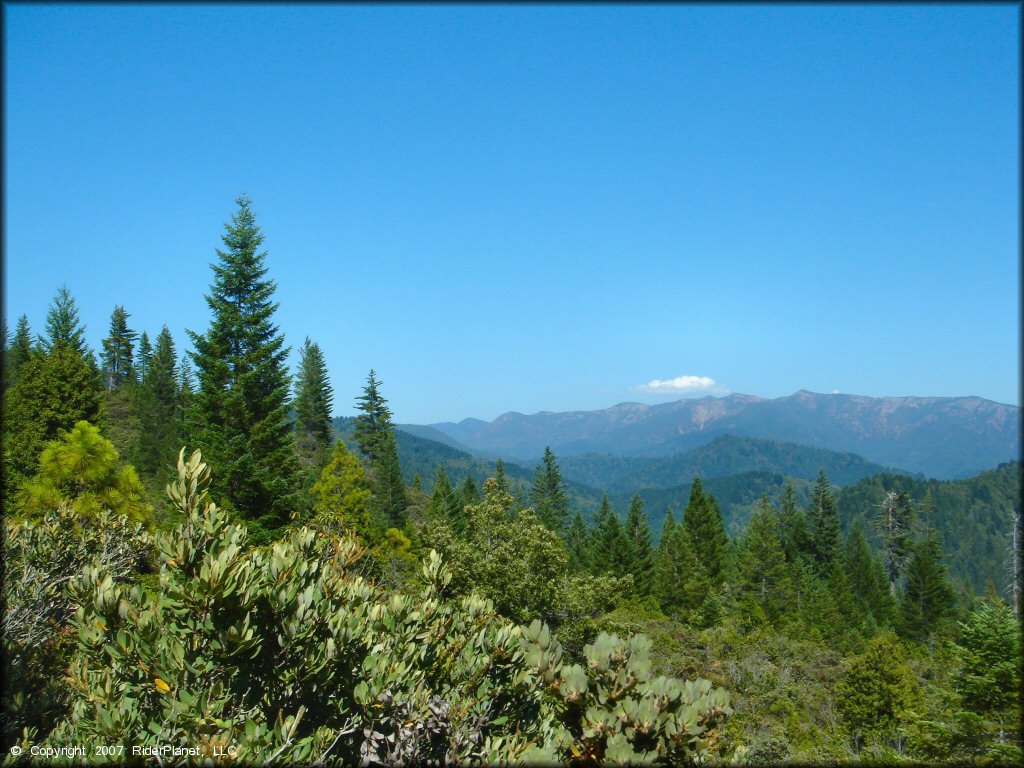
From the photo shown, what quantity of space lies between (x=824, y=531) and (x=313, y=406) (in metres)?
48.7

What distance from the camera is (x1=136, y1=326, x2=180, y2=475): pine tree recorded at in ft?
126

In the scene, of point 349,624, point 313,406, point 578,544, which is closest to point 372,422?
point 313,406

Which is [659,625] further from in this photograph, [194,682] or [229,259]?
[194,682]

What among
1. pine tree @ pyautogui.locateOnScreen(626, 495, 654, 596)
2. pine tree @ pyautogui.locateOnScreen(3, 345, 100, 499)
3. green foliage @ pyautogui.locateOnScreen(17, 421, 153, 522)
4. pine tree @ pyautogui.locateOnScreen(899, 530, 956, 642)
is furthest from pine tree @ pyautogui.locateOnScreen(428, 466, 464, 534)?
pine tree @ pyautogui.locateOnScreen(899, 530, 956, 642)

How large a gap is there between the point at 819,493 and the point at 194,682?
62.3 m

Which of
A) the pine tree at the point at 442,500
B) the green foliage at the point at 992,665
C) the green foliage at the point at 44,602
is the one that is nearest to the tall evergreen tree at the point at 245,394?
the green foliage at the point at 44,602

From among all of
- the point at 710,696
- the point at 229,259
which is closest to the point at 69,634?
the point at 710,696

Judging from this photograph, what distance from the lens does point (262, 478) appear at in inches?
733

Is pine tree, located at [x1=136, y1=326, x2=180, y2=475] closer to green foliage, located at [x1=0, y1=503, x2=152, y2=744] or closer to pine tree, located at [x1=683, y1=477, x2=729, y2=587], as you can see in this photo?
green foliage, located at [x1=0, y1=503, x2=152, y2=744]

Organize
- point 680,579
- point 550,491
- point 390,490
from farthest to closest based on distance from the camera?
1. point 550,491
2. point 680,579
3. point 390,490

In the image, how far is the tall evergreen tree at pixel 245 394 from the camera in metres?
18.6

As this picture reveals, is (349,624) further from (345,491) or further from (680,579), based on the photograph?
(680,579)

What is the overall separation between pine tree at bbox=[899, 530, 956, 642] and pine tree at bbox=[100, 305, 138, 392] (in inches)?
2902

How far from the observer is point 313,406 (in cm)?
4544
